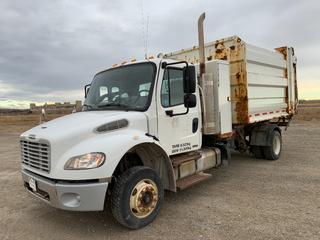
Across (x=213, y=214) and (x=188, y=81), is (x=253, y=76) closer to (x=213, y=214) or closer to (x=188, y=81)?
(x=188, y=81)

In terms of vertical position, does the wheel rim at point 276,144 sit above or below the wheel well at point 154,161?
below

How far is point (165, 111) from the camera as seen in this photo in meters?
5.09

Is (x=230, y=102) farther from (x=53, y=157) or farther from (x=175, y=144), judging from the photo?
(x=53, y=157)

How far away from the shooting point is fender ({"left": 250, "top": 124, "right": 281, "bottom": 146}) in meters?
8.63

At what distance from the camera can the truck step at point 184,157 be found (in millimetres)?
5371

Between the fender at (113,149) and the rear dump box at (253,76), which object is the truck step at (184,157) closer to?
the fender at (113,149)

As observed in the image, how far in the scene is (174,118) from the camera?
5.30 m

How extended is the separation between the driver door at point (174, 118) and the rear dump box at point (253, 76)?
1.11 metres

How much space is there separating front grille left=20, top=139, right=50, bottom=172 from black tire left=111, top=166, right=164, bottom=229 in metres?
0.98

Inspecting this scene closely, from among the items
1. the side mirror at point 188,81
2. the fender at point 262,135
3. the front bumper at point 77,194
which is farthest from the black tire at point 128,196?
the fender at point 262,135

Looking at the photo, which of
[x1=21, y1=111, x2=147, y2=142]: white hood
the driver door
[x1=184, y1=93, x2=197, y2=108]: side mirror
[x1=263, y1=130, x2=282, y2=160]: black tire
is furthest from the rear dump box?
[x1=21, y1=111, x2=147, y2=142]: white hood

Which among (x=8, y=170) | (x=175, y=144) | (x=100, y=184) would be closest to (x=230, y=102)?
(x=175, y=144)

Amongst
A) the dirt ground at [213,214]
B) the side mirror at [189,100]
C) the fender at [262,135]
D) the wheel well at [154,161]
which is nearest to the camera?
the dirt ground at [213,214]

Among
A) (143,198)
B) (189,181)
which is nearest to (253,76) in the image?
(189,181)
